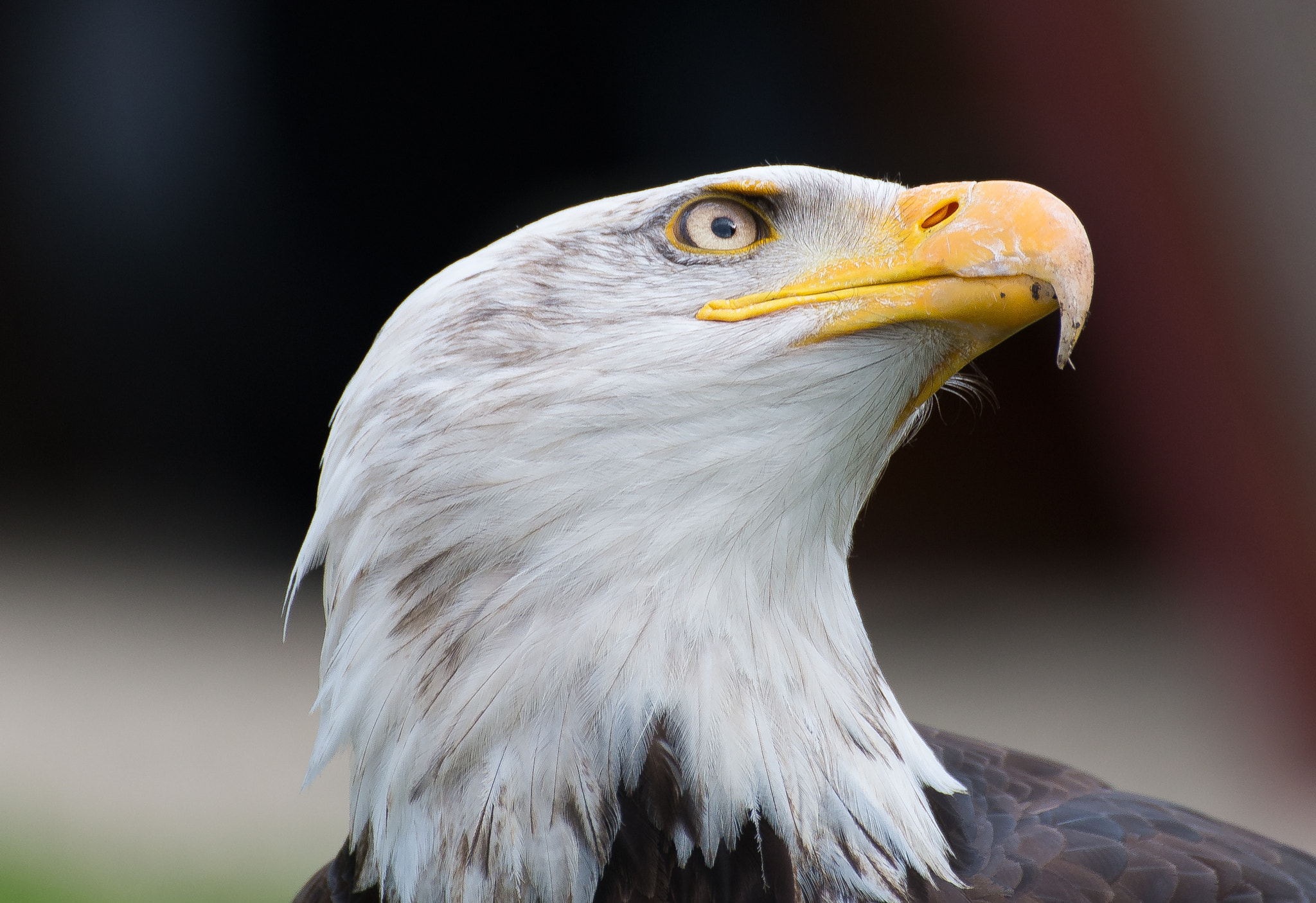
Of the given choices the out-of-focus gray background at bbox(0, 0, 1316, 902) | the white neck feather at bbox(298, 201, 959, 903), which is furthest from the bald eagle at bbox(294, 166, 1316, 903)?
the out-of-focus gray background at bbox(0, 0, 1316, 902)

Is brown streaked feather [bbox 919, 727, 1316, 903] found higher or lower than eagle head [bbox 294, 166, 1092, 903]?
lower

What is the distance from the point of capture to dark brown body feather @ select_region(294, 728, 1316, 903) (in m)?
1.25

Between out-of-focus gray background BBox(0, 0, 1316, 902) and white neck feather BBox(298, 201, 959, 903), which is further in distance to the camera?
out-of-focus gray background BBox(0, 0, 1316, 902)

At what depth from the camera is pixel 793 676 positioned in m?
1.28

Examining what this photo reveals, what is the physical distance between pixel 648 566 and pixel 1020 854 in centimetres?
66

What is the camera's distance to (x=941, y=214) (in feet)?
4.02

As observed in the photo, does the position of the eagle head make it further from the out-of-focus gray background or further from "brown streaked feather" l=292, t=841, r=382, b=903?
the out-of-focus gray background

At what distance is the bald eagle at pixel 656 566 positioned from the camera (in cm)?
123

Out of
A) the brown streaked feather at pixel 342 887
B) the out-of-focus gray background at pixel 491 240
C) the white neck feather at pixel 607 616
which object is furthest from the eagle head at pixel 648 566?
the out-of-focus gray background at pixel 491 240

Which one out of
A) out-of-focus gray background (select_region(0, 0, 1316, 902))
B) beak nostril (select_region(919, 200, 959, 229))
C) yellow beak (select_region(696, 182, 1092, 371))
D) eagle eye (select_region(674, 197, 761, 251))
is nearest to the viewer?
yellow beak (select_region(696, 182, 1092, 371))

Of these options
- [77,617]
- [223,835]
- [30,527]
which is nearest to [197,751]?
[223,835]

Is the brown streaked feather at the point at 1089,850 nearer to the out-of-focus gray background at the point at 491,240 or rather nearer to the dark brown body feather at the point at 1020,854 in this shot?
the dark brown body feather at the point at 1020,854

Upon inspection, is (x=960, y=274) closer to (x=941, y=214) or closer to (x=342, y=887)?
(x=941, y=214)

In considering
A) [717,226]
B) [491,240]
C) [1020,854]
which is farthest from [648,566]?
[491,240]
